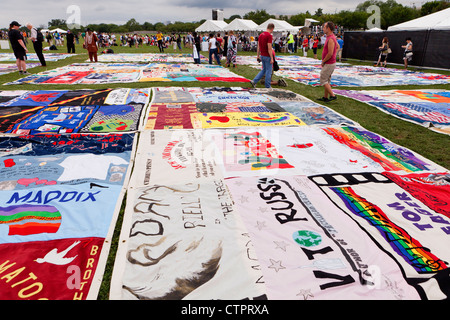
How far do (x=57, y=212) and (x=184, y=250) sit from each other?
1.31 metres

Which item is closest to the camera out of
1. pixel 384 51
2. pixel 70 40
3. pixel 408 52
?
pixel 408 52

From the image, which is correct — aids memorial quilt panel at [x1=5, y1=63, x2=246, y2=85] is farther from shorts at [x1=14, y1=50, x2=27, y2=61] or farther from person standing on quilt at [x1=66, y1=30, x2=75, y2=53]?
person standing on quilt at [x1=66, y1=30, x2=75, y2=53]

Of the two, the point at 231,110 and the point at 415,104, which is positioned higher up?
the point at 415,104

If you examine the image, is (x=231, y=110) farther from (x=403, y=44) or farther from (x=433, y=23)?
(x=433, y=23)

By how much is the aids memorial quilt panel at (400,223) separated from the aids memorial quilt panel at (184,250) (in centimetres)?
108

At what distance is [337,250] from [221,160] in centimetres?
186

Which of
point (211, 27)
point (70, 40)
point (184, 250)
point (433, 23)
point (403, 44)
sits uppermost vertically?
point (211, 27)

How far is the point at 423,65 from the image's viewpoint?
12805 millimetres

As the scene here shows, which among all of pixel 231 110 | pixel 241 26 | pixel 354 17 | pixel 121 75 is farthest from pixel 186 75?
pixel 354 17

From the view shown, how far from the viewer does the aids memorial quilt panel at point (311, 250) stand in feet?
6.03

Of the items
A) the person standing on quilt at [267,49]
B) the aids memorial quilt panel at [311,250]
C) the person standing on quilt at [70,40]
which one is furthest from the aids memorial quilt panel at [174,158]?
the person standing on quilt at [70,40]

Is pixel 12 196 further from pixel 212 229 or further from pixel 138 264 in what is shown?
pixel 212 229

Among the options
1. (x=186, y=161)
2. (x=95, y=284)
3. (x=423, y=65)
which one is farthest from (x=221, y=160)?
(x=423, y=65)

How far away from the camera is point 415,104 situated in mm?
6352
